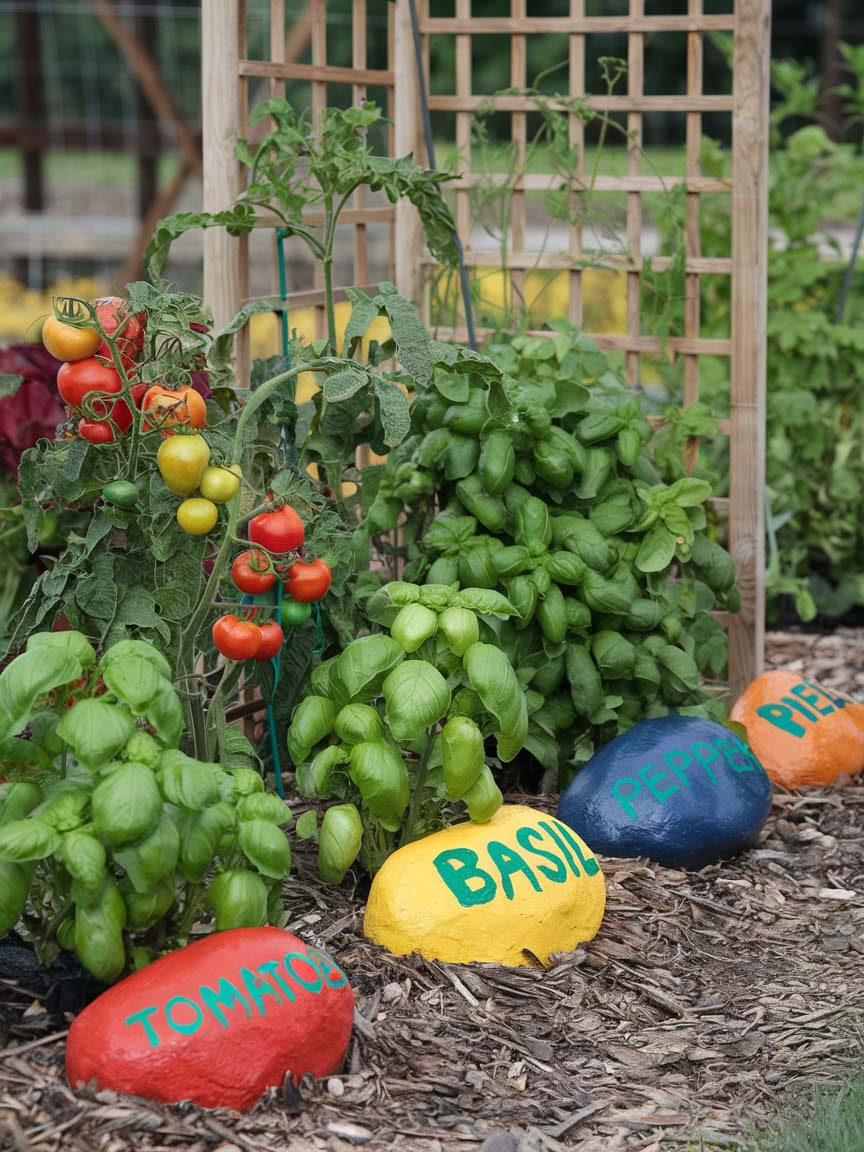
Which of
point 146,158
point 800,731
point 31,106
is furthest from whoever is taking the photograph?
point 31,106

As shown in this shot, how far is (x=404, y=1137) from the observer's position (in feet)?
6.38

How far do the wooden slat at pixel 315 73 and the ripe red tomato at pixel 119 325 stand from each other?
1013 millimetres

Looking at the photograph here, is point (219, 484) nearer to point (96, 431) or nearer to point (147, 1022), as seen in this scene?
point (96, 431)

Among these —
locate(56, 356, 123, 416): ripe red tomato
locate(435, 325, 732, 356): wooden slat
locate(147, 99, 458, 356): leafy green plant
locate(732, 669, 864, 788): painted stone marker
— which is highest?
locate(147, 99, 458, 356): leafy green plant

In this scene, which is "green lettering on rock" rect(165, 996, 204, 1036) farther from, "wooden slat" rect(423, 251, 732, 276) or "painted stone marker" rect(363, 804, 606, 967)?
"wooden slat" rect(423, 251, 732, 276)

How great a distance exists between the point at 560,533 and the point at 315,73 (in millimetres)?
1299

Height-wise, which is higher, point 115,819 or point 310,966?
point 115,819

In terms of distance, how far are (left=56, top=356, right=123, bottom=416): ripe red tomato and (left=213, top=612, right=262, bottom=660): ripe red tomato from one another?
407 mm

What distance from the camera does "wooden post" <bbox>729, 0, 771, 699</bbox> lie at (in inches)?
137

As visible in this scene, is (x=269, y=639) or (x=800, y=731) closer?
(x=269, y=639)

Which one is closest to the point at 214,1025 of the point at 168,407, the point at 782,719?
the point at 168,407

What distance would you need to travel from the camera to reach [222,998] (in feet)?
6.36

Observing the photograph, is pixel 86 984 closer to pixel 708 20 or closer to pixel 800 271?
pixel 708 20

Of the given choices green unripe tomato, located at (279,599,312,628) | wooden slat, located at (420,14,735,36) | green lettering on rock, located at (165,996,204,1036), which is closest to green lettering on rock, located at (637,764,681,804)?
green unripe tomato, located at (279,599,312,628)
